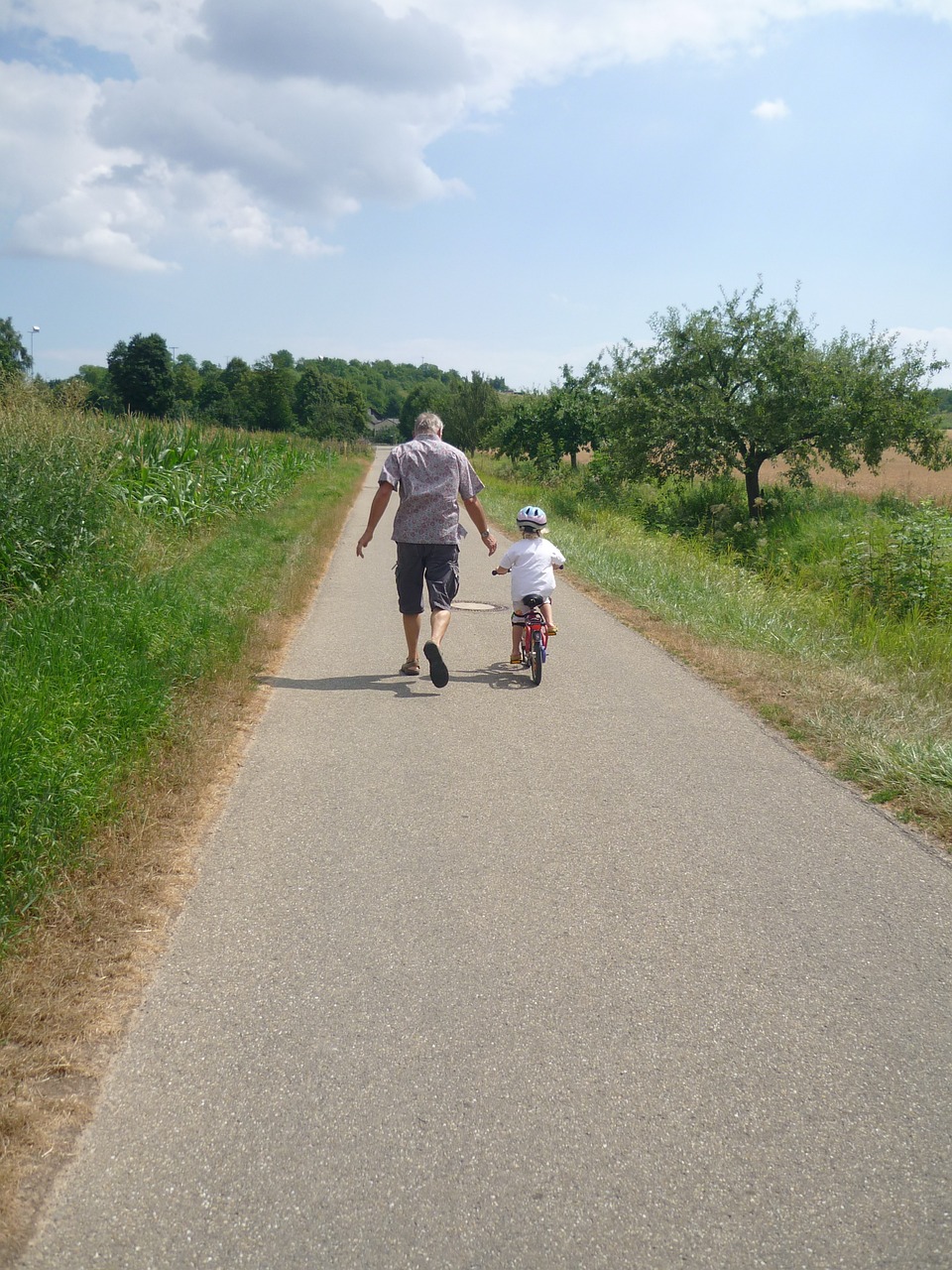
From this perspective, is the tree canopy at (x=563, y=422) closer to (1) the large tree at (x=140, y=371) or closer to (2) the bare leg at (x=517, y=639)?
(2) the bare leg at (x=517, y=639)

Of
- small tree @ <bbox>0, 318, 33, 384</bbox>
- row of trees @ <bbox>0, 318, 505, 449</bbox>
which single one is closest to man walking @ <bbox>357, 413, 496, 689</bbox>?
row of trees @ <bbox>0, 318, 505, 449</bbox>

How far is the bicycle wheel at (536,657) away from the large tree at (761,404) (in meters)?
20.0

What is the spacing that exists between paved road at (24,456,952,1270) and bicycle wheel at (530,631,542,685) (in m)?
2.09

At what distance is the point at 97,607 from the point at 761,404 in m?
22.4

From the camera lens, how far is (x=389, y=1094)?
2.68 meters

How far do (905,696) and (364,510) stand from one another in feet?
74.2

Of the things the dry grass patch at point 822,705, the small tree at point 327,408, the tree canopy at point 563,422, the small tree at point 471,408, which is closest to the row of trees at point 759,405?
the tree canopy at point 563,422

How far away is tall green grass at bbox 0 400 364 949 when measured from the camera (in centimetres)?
409

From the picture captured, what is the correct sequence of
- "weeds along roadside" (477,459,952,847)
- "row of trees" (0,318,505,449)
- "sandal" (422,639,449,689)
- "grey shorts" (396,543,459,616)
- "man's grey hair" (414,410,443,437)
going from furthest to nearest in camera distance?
1. "row of trees" (0,318,505,449)
2. "grey shorts" (396,543,459,616)
3. "man's grey hair" (414,410,443,437)
4. "sandal" (422,639,449,689)
5. "weeds along roadside" (477,459,952,847)

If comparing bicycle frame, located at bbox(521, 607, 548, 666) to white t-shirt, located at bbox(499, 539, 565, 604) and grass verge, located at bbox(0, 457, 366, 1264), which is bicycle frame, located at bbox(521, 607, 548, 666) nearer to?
white t-shirt, located at bbox(499, 539, 565, 604)

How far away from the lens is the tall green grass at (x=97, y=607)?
4.09 m

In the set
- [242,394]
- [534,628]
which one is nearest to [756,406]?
[534,628]

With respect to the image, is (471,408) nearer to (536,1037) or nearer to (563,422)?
(563,422)

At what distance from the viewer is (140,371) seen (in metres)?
71.6
